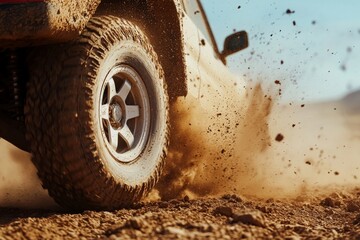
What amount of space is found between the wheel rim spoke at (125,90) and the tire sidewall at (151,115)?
140mm

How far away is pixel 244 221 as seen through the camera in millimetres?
3510

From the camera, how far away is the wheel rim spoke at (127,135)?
181 inches

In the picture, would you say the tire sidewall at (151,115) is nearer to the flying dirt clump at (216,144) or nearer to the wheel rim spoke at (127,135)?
the wheel rim spoke at (127,135)

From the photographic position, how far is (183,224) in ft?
11.0

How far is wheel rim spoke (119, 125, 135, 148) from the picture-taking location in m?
4.60

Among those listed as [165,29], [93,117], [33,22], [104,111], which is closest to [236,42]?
[165,29]

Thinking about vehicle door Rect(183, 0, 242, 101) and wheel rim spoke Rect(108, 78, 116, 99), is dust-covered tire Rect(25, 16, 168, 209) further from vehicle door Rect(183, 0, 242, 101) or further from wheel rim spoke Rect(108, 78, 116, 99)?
vehicle door Rect(183, 0, 242, 101)

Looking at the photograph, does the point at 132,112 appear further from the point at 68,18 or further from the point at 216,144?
the point at 216,144

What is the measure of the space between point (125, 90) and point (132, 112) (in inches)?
7.2

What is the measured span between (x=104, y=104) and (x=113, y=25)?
518 millimetres

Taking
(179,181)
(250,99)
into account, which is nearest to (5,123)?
(179,181)

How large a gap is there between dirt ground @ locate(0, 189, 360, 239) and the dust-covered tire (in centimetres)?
18

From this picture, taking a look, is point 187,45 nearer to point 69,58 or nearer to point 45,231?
point 69,58

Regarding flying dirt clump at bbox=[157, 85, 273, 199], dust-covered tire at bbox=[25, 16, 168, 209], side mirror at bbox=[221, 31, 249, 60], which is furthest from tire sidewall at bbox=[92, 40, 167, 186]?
side mirror at bbox=[221, 31, 249, 60]
